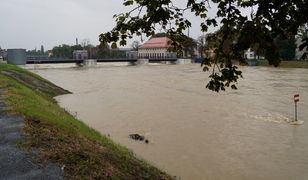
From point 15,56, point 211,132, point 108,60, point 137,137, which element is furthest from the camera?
point 108,60

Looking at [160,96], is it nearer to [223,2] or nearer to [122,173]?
[122,173]

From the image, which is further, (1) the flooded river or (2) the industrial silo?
(2) the industrial silo

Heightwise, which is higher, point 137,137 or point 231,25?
point 231,25

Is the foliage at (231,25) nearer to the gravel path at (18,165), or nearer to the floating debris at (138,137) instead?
the gravel path at (18,165)

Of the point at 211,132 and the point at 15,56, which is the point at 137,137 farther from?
the point at 15,56

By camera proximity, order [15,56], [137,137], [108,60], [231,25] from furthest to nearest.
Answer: [108,60] < [15,56] < [137,137] < [231,25]

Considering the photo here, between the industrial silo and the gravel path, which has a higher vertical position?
the industrial silo

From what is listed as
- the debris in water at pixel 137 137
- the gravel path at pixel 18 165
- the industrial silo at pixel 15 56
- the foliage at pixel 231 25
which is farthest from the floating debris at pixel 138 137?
the industrial silo at pixel 15 56

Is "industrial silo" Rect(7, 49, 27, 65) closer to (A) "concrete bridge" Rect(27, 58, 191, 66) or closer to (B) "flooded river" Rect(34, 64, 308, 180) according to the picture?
(A) "concrete bridge" Rect(27, 58, 191, 66)

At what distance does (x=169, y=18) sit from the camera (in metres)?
4.96

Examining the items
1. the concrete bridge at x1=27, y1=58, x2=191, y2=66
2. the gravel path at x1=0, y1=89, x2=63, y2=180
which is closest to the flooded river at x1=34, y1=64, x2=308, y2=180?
the gravel path at x1=0, y1=89, x2=63, y2=180

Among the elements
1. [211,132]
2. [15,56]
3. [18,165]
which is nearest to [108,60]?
[15,56]

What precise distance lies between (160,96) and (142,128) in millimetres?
13706

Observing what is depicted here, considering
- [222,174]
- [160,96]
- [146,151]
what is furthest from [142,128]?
[160,96]
